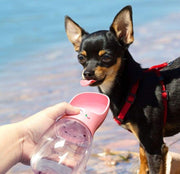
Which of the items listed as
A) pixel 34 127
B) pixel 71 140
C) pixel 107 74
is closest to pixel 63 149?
pixel 71 140

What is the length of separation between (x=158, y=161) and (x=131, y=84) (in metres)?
0.70

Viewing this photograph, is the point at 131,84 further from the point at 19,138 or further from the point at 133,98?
the point at 19,138

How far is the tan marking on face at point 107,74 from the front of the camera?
13.1 ft

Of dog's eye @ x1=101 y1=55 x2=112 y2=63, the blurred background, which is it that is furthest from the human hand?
the blurred background

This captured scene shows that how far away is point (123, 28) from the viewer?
416 centimetres

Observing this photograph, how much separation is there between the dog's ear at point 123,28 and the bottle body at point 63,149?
1.18 meters

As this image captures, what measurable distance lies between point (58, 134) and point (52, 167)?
25cm

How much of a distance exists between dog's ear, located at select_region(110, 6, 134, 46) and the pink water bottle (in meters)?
1.06

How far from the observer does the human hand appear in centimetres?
319

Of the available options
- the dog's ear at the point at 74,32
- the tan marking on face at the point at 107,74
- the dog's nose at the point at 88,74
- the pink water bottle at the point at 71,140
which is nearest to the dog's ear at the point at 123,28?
the tan marking on face at the point at 107,74

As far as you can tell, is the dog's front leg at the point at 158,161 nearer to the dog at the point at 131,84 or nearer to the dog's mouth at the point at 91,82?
the dog at the point at 131,84

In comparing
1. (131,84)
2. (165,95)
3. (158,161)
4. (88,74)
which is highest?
(88,74)

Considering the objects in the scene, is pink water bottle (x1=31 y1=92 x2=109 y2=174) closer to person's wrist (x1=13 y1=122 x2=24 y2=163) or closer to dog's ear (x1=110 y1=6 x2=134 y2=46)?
person's wrist (x1=13 y1=122 x2=24 y2=163)

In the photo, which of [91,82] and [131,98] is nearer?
[91,82]
